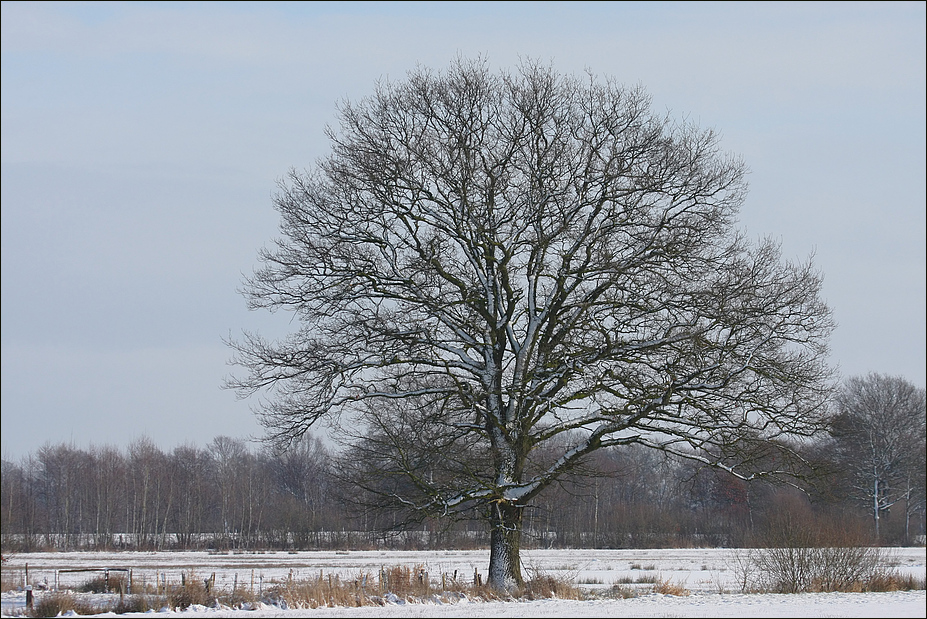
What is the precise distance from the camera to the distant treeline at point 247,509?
54812 mm

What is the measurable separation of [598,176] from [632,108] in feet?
6.25

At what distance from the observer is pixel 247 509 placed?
74.6 m

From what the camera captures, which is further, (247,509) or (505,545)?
(247,509)

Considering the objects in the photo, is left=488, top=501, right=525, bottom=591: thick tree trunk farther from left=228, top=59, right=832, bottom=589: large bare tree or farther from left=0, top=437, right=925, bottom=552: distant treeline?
left=0, top=437, right=925, bottom=552: distant treeline

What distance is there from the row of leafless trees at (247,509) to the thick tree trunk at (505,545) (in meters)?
25.2

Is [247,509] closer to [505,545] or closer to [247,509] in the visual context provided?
[247,509]

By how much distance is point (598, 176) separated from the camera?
18.8m

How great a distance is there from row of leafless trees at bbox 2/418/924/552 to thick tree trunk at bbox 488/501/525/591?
25199 mm

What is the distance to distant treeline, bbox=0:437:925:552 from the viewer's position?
54.8 meters

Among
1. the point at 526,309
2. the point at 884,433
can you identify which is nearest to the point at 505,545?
the point at 526,309

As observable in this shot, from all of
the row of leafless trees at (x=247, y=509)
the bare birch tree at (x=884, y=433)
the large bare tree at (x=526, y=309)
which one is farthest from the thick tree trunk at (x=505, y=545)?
the row of leafless trees at (x=247, y=509)

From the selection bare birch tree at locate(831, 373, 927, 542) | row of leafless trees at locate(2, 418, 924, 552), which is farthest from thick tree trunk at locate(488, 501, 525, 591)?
row of leafless trees at locate(2, 418, 924, 552)

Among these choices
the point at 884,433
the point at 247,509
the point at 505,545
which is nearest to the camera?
the point at 505,545

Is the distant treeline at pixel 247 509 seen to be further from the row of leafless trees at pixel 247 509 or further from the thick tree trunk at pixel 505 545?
the thick tree trunk at pixel 505 545
